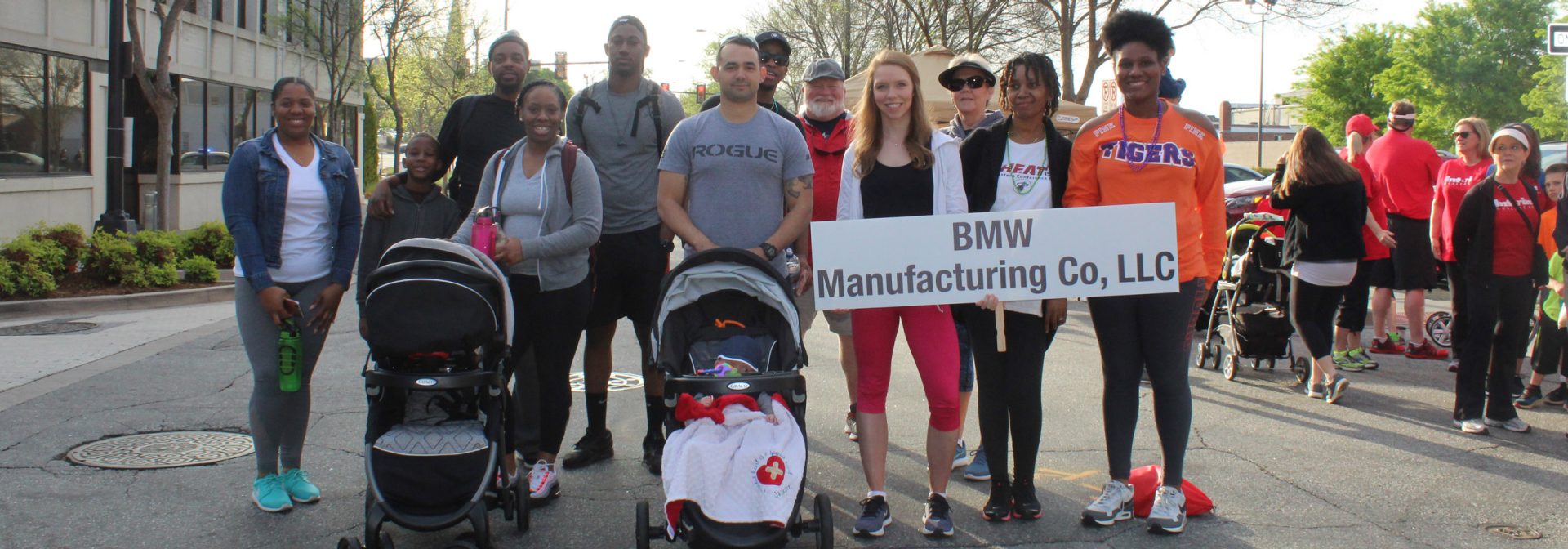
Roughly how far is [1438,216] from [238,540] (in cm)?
776

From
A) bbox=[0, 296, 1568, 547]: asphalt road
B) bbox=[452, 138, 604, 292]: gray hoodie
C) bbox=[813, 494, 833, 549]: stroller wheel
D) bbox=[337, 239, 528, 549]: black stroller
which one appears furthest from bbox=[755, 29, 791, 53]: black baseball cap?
bbox=[813, 494, 833, 549]: stroller wheel

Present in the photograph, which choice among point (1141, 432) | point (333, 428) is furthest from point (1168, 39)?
point (333, 428)

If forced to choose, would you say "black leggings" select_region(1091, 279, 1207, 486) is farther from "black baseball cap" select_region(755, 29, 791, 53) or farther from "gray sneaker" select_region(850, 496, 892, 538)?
"black baseball cap" select_region(755, 29, 791, 53)

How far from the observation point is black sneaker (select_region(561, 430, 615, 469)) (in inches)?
232

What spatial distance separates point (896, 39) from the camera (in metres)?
36.5

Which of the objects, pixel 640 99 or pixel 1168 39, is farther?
pixel 640 99

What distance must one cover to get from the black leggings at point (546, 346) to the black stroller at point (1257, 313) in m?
5.00

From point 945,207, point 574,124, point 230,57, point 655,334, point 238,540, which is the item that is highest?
point 230,57

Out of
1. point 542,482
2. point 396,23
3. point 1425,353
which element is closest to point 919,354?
point 542,482

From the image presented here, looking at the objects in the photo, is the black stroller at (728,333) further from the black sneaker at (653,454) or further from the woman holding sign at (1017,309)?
the black sneaker at (653,454)

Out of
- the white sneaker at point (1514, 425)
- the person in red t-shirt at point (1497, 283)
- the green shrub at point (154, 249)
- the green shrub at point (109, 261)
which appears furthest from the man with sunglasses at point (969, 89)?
the green shrub at point (154, 249)

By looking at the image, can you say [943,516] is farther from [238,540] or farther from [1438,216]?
[1438,216]

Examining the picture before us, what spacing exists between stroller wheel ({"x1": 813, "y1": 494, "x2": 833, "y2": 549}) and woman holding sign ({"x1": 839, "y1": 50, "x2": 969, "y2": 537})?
534 millimetres

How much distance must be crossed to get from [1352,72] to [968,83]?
60.5m
